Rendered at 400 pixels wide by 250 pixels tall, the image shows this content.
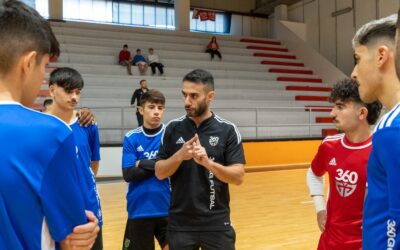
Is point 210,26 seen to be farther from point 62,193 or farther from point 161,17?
point 62,193

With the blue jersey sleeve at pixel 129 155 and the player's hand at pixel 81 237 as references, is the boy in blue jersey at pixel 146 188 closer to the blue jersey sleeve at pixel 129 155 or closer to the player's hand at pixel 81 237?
the blue jersey sleeve at pixel 129 155

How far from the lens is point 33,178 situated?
117 centimetres

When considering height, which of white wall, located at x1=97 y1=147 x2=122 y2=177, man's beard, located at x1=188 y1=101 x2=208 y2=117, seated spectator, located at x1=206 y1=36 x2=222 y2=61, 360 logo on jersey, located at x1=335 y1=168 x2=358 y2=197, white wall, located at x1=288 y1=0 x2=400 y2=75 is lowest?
white wall, located at x1=97 y1=147 x2=122 y2=177

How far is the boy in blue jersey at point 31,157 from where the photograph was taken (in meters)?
1.16

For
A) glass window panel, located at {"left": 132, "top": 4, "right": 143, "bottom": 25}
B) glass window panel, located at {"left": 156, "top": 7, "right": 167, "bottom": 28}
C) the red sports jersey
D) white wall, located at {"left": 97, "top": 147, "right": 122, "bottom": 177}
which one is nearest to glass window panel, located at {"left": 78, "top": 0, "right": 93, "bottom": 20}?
glass window panel, located at {"left": 132, "top": 4, "right": 143, "bottom": 25}

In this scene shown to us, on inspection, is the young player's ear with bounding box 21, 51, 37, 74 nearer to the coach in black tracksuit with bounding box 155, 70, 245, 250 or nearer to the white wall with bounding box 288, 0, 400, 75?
the coach in black tracksuit with bounding box 155, 70, 245, 250

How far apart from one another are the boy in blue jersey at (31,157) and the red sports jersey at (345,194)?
68.9 inches

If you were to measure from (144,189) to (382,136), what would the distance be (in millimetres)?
2598

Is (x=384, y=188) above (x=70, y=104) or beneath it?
beneath

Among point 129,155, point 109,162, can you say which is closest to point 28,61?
point 129,155

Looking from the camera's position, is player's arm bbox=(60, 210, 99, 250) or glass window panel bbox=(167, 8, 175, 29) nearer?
player's arm bbox=(60, 210, 99, 250)

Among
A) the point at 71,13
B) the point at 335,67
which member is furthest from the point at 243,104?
the point at 71,13

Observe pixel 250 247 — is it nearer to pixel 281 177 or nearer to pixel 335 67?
pixel 281 177

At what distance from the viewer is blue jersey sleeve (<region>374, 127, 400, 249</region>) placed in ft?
3.95
